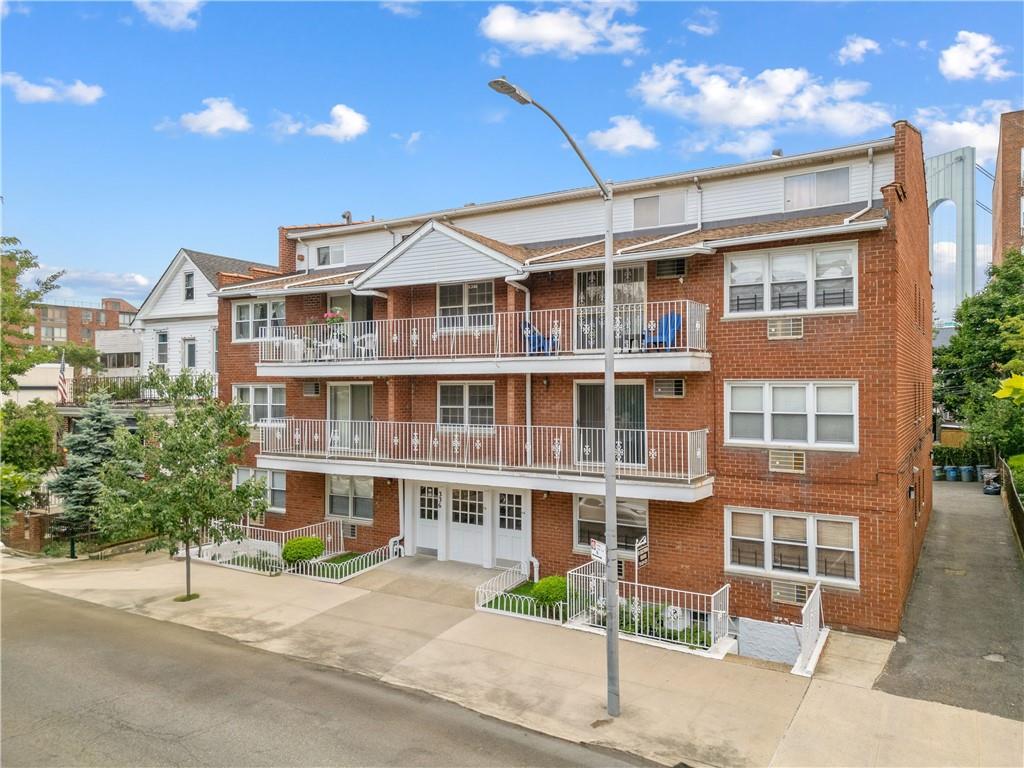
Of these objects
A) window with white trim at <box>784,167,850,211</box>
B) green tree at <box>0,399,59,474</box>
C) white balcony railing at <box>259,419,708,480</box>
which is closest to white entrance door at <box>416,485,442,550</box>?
white balcony railing at <box>259,419,708,480</box>

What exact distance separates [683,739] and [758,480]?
629 centimetres

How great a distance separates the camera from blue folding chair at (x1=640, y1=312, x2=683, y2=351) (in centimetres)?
1420

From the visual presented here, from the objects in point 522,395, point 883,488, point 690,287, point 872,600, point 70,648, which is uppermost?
point 690,287

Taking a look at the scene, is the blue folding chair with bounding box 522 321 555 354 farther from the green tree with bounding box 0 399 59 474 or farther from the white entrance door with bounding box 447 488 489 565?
the green tree with bounding box 0 399 59 474

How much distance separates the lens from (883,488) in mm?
12797

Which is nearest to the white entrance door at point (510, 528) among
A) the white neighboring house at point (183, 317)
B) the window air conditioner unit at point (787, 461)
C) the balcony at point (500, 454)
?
the balcony at point (500, 454)

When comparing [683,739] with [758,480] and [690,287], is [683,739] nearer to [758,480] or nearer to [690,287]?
[758,480]

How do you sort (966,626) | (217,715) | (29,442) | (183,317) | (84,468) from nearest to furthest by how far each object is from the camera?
(217,715)
(966,626)
(84,468)
(29,442)
(183,317)

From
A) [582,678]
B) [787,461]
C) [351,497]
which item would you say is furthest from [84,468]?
[787,461]

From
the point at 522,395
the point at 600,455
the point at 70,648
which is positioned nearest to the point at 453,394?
the point at 522,395

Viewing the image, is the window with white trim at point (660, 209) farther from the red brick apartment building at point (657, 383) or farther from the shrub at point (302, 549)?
the shrub at point (302, 549)

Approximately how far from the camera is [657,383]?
1520 centimetres

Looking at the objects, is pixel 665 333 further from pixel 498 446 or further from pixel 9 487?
pixel 9 487

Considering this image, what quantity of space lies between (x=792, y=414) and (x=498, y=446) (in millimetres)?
6691
